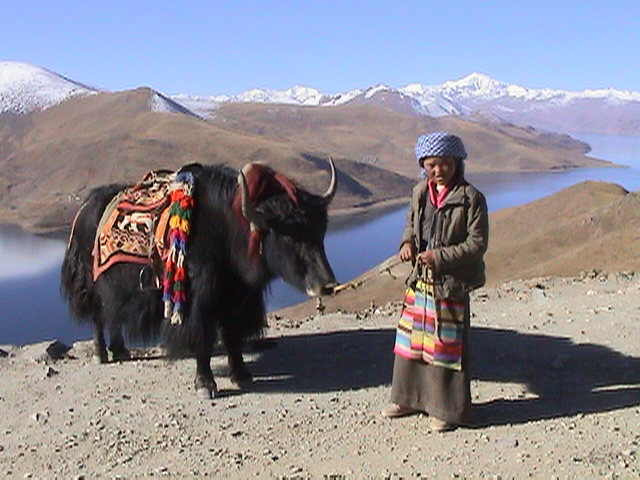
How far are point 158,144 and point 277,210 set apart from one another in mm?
52507

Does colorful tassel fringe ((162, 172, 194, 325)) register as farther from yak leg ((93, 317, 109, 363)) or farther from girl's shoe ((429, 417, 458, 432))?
girl's shoe ((429, 417, 458, 432))

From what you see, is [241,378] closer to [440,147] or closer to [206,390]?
[206,390]

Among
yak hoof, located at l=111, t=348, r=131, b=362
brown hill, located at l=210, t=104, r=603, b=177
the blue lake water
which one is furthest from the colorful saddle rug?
brown hill, located at l=210, t=104, r=603, b=177

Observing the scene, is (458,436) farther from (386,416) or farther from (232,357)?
(232,357)

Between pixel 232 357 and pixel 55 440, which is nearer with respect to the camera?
pixel 55 440

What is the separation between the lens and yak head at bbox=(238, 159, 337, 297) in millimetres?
4148

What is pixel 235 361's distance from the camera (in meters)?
4.81

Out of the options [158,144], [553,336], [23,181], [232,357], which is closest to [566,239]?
[553,336]

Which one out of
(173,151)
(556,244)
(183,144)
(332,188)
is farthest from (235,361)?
(183,144)

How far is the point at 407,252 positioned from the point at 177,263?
1599mm

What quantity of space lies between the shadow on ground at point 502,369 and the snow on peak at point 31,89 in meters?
79.5

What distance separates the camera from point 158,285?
475 cm

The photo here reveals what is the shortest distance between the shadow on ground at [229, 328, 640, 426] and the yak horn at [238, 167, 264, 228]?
115 cm

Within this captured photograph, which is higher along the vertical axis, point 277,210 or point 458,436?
point 277,210
